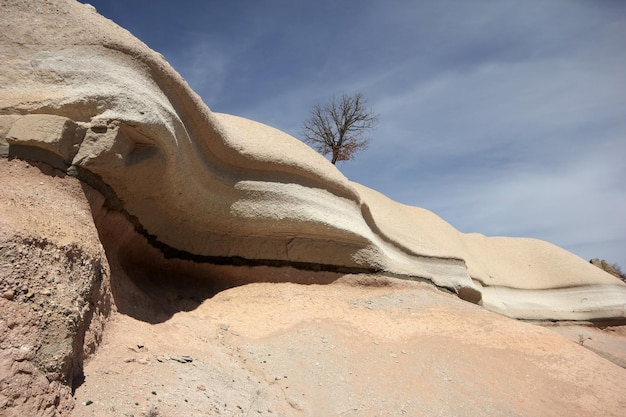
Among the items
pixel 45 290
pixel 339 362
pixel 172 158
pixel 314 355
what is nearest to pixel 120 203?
pixel 172 158

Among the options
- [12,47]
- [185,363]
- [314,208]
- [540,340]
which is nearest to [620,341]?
[540,340]

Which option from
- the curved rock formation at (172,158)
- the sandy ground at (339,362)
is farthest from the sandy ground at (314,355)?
the curved rock formation at (172,158)

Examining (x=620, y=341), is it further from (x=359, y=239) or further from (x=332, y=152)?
(x=332, y=152)

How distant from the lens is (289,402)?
3166 millimetres

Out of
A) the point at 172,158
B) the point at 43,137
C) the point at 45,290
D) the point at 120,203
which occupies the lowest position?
the point at 45,290

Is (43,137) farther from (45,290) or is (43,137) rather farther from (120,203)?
(45,290)

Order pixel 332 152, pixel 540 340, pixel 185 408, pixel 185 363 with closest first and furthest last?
pixel 185 408 < pixel 185 363 < pixel 540 340 < pixel 332 152

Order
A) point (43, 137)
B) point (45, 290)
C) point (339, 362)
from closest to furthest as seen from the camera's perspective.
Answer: point (45, 290) < point (43, 137) < point (339, 362)

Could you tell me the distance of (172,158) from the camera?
387cm

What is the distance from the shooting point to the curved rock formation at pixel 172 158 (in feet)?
10.5

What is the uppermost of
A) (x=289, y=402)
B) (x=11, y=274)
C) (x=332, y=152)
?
(x=332, y=152)

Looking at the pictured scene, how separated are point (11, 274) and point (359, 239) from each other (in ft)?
12.9

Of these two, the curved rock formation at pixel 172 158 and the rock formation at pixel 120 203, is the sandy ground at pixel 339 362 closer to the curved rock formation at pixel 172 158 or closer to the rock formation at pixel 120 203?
the rock formation at pixel 120 203

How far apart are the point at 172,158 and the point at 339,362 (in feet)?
6.87
